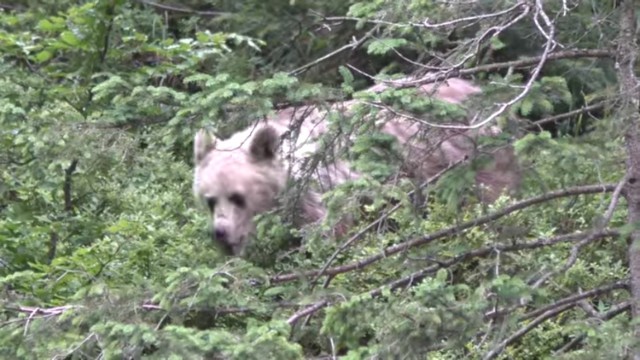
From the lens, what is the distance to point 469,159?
5094 millimetres

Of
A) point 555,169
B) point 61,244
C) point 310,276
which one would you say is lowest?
point 61,244

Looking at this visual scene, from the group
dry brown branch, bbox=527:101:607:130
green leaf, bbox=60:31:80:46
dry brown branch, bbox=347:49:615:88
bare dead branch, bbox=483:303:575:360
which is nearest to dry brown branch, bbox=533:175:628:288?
bare dead branch, bbox=483:303:575:360

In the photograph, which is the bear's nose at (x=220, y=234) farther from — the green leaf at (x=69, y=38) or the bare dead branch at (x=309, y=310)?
the bare dead branch at (x=309, y=310)

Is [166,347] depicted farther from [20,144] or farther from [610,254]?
[610,254]

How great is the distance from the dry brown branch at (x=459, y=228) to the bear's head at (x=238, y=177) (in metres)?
2.38

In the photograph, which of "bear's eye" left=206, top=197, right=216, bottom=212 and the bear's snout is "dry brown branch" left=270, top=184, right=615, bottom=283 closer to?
the bear's snout

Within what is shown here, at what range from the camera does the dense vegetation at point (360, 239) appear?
477 centimetres

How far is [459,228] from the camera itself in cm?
523

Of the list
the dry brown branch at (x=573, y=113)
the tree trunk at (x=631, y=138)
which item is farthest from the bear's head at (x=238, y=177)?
the tree trunk at (x=631, y=138)

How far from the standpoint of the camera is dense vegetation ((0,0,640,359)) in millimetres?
4766

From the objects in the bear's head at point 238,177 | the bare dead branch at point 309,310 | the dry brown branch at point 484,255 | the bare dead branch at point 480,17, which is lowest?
the bear's head at point 238,177

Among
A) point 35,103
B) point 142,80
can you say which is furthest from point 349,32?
point 35,103

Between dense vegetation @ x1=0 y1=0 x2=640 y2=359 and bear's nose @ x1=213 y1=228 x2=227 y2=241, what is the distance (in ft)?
0.30

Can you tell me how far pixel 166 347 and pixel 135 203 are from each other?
3.16m
